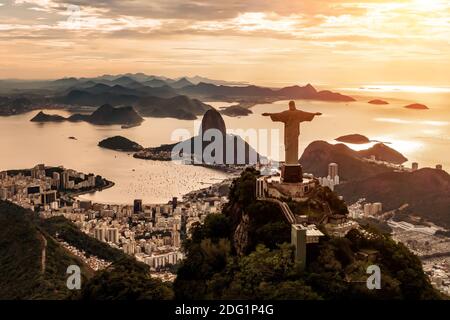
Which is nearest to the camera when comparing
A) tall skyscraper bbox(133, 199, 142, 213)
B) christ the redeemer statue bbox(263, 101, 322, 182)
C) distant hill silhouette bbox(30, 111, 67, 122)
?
christ the redeemer statue bbox(263, 101, 322, 182)

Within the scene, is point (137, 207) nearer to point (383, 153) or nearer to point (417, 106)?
point (383, 153)

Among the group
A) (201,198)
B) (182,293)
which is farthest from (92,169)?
(182,293)

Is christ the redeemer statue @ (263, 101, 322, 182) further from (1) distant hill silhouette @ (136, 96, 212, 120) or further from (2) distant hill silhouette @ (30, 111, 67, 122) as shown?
(2) distant hill silhouette @ (30, 111, 67, 122)

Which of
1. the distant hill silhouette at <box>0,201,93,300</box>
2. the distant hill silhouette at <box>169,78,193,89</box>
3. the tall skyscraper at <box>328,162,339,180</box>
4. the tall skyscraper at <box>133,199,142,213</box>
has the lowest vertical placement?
the tall skyscraper at <box>133,199,142,213</box>

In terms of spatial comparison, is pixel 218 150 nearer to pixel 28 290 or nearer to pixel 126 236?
pixel 126 236

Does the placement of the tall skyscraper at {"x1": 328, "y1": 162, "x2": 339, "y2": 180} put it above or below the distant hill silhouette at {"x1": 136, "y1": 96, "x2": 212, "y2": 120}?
below

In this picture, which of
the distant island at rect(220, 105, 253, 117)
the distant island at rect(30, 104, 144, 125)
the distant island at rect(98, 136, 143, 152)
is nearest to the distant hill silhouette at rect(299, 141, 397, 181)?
the distant island at rect(220, 105, 253, 117)

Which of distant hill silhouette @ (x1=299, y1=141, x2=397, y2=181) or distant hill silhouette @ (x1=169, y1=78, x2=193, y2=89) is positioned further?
distant hill silhouette @ (x1=169, y1=78, x2=193, y2=89)
